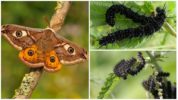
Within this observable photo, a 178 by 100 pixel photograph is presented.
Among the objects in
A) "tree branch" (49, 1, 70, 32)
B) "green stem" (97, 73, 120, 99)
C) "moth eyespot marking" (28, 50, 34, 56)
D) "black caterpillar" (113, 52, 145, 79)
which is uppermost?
"tree branch" (49, 1, 70, 32)

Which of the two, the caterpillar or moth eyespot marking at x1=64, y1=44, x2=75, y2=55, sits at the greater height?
the caterpillar

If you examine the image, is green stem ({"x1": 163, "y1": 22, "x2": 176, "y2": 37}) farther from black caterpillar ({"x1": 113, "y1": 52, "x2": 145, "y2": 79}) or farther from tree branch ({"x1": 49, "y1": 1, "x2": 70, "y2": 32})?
tree branch ({"x1": 49, "y1": 1, "x2": 70, "y2": 32})

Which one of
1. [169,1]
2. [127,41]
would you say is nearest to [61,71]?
[127,41]

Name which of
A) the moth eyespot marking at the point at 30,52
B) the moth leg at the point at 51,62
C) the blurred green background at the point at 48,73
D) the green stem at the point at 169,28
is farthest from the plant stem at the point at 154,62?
the moth eyespot marking at the point at 30,52

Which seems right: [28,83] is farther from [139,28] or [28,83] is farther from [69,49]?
[139,28]

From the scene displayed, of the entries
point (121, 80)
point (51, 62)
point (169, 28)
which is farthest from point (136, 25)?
point (51, 62)

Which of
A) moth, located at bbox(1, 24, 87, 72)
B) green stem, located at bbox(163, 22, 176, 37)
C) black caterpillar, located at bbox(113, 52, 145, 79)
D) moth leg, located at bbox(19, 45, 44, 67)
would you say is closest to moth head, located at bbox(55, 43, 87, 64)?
moth, located at bbox(1, 24, 87, 72)
